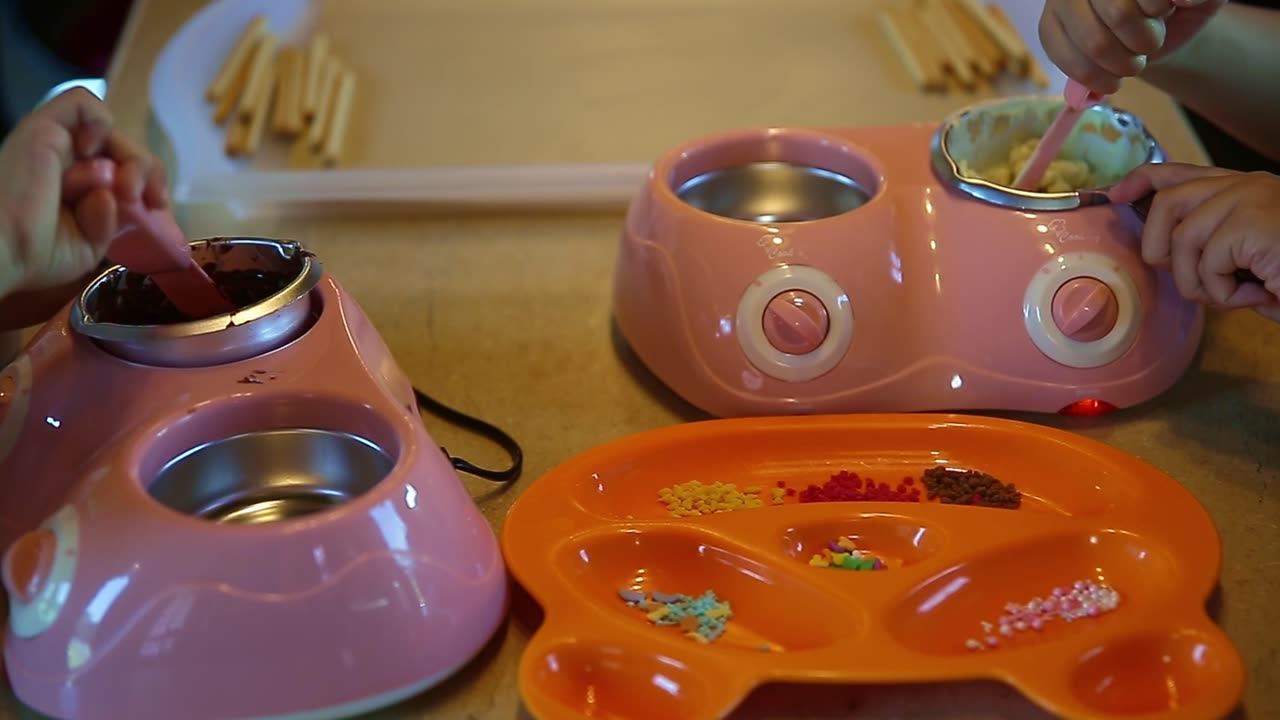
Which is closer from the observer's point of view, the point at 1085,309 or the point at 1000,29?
the point at 1085,309

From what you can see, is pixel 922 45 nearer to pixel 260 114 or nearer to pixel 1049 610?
pixel 260 114

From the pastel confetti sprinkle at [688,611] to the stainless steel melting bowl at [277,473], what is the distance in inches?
5.7

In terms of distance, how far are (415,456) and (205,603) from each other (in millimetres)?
109

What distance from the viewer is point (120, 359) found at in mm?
627

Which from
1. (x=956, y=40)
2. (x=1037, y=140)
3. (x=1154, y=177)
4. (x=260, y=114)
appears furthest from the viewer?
(x=956, y=40)

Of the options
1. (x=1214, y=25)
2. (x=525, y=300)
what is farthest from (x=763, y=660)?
(x=1214, y=25)

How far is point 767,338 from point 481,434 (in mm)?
184

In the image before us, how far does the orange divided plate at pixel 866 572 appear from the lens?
0.53 metres

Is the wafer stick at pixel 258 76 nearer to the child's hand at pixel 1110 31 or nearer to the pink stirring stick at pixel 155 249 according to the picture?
the pink stirring stick at pixel 155 249

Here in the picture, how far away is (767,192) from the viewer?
83 centimetres

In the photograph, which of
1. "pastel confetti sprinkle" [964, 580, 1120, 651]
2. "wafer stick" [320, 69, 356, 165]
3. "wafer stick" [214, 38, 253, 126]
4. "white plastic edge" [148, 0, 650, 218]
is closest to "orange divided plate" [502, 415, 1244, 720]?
"pastel confetti sprinkle" [964, 580, 1120, 651]

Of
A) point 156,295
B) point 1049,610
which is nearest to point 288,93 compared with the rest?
point 156,295

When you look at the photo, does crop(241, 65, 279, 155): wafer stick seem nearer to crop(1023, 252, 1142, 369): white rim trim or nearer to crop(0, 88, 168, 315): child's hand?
crop(0, 88, 168, 315): child's hand

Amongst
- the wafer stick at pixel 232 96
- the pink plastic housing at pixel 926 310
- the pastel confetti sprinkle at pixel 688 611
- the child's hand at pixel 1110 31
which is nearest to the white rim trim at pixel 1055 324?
the pink plastic housing at pixel 926 310
